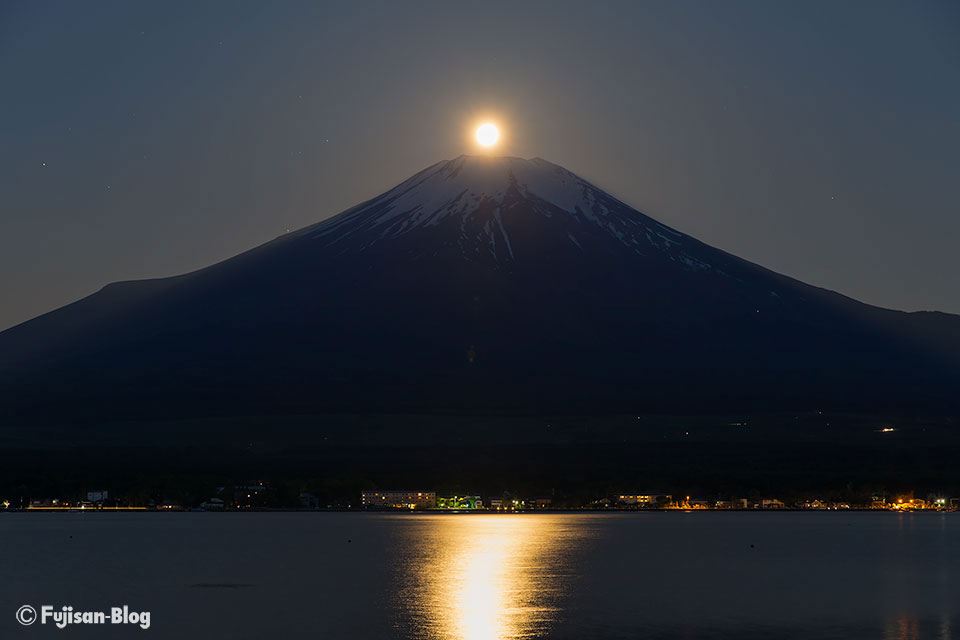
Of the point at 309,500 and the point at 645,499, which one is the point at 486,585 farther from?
the point at 309,500

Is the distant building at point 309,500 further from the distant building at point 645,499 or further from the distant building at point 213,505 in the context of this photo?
the distant building at point 645,499

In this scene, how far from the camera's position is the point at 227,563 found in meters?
85.9

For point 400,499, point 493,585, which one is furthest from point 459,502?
point 493,585

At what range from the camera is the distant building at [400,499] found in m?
188

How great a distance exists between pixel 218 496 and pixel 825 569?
12327cm

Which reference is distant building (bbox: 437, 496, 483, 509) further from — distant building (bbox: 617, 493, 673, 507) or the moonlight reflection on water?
the moonlight reflection on water

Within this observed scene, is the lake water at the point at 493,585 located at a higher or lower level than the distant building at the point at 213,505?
lower

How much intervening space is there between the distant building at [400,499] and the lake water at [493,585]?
64380 mm

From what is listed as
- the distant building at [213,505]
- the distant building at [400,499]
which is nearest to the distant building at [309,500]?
the distant building at [400,499]

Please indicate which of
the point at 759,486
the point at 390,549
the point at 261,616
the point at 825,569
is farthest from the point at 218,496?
the point at 261,616

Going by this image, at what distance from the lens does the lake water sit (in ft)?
174

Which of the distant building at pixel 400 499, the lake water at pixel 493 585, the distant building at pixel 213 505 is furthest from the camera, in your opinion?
the distant building at pixel 400 499

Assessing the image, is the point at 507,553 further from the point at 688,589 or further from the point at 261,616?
the point at 261,616

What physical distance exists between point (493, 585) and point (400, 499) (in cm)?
12081
